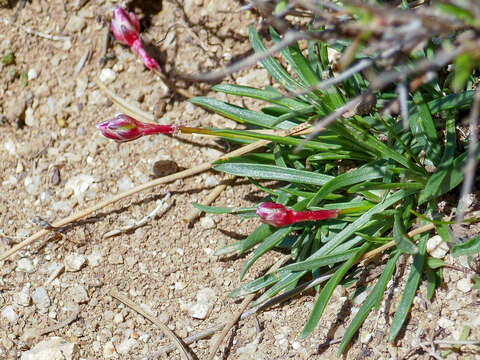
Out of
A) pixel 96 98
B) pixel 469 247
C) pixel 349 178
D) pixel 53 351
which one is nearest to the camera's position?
pixel 469 247

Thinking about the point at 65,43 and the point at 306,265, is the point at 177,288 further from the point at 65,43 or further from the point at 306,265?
the point at 65,43

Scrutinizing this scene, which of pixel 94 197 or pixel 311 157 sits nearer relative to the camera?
pixel 311 157

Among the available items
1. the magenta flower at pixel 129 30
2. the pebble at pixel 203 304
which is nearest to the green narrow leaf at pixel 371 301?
the pebble at pixel 203 304

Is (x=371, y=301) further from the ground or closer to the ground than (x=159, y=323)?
further from the ground

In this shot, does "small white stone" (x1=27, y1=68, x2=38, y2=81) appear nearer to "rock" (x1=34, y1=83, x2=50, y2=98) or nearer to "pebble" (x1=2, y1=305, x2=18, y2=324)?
"rock" (x1=34, y1=83, x2=50, y2=98)

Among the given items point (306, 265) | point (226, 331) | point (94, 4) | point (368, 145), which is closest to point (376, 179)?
point (368, 145)

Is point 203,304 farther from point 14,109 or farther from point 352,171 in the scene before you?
point 14,109

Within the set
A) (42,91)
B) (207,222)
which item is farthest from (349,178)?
(42,91)
